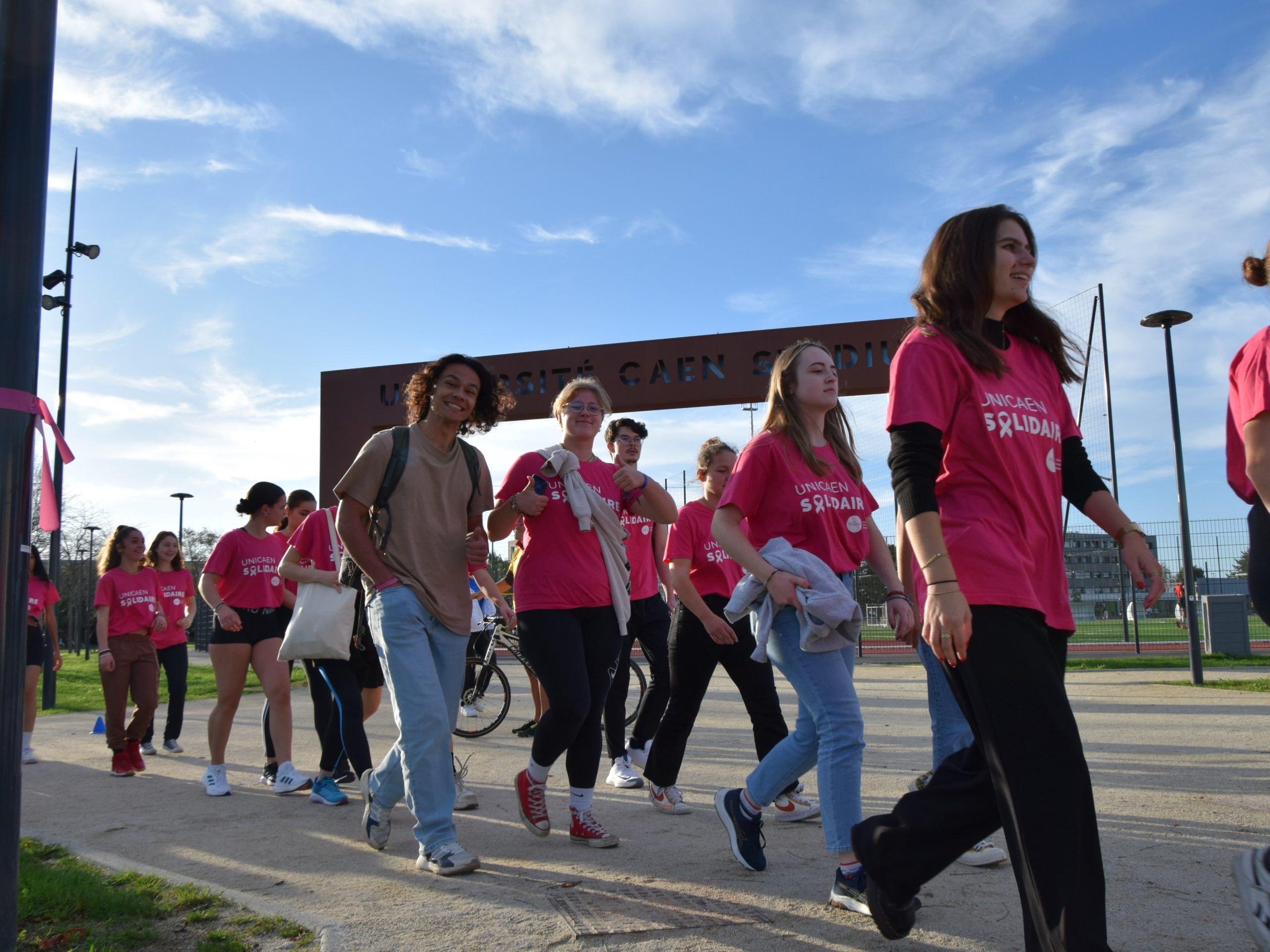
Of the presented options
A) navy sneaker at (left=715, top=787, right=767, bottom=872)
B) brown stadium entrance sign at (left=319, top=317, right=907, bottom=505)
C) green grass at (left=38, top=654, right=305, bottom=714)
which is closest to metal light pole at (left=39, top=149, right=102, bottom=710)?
green grass at (left=38, top=654, right=305, bottom=714)

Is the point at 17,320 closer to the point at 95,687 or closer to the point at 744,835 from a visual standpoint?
the point at 744,835

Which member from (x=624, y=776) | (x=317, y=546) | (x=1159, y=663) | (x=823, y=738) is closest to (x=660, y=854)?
(x=823, y=738)

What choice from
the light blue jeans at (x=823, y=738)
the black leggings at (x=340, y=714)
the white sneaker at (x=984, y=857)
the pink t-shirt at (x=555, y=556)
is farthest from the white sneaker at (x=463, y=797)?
the white sneaker at (x=984, y=857)

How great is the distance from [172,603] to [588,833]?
526 centimetres

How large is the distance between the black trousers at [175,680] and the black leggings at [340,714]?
279 cm

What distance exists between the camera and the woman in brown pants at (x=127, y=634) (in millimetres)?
7051

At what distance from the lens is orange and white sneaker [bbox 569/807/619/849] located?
13.6 feet

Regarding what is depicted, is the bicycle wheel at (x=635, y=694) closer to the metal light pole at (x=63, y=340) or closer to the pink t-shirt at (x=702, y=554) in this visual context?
the pink t-shirt at (x=702, y=554)

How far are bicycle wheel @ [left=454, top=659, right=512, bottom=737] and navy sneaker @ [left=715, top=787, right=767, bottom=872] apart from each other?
15.8 ft

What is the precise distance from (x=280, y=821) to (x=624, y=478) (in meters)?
2.55

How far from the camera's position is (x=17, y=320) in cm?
262

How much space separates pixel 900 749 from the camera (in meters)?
6.62

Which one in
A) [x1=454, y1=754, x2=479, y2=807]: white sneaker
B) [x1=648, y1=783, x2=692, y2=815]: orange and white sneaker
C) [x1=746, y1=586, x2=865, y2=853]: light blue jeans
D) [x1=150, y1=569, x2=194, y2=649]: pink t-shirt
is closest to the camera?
[x1=746, y1=586, x2=865, y2=853]: light blue jeans

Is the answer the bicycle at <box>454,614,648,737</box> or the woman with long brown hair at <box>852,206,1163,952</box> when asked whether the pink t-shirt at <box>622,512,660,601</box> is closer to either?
the bicycle at <box>454,614,648,737</box>
